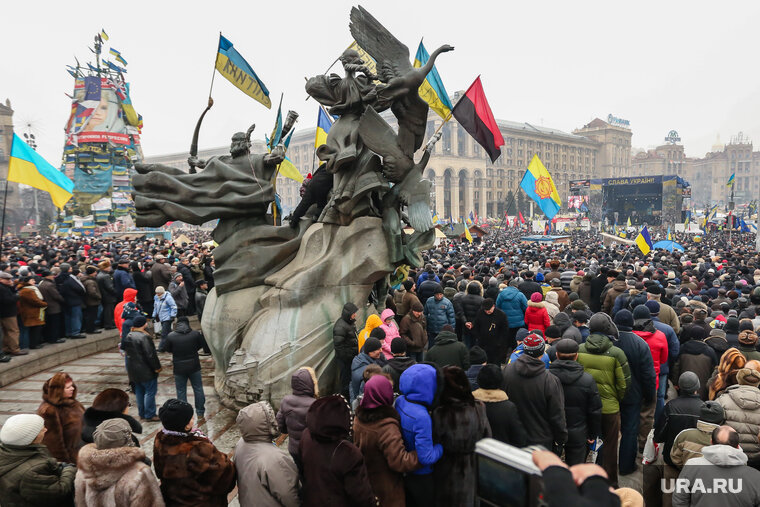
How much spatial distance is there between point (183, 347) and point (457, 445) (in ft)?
14.0

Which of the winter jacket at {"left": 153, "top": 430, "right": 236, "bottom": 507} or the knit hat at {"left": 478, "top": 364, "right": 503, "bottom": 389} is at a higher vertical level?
the knit hat at {"left": 478, "top": 364, "right": 503, "bottom": 389}

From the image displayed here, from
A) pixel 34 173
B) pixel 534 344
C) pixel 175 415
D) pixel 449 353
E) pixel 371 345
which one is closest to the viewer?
pixel 175 415

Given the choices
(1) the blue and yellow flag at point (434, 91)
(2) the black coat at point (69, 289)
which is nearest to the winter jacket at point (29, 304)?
(2) the black coat at point (69, 289)

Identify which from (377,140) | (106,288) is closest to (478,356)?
(377,140)

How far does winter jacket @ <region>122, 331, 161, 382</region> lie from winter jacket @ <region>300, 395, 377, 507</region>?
4.18m

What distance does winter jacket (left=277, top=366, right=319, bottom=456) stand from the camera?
13.2 ft

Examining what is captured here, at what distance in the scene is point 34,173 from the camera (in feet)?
31.7

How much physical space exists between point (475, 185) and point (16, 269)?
9169cm

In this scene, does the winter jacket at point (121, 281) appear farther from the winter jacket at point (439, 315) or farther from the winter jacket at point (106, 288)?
the winter jacket at point (439, 315)

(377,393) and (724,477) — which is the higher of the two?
(377,393)

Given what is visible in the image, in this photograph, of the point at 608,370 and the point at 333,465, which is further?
the point at 608,370

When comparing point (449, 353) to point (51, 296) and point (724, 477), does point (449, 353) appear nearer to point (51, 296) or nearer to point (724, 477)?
point (724, 477)

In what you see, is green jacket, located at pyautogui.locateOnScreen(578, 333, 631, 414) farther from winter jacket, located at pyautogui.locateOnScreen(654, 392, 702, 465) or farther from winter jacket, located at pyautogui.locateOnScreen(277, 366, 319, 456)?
winter jacket, located at pyautogui.locateOnScreen(277, 366, 319, 456)

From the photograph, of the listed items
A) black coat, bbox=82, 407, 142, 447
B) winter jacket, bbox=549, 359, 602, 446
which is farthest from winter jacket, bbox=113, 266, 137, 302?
winter jacket, bbox=549, 359, 602, 446
